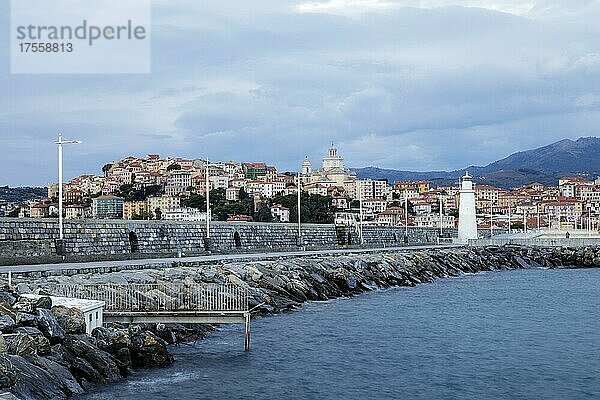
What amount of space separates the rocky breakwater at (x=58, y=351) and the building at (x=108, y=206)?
68.1m

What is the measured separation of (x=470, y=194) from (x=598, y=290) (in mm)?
24444

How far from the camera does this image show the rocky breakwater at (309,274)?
2108cm

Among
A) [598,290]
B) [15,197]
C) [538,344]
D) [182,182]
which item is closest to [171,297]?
[538,344]

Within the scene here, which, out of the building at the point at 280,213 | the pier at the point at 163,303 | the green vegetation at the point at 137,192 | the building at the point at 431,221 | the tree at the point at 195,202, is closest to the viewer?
the pier at the point at 163,303

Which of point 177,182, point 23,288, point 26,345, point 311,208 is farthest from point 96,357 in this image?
point 177,182

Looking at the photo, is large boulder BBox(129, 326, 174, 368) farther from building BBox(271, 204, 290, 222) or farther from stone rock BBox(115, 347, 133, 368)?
building BBox(271, 204, 290, 222)

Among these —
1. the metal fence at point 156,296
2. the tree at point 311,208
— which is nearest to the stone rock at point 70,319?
the metal fence at point 156,296

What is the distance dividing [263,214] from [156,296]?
68.5 metres

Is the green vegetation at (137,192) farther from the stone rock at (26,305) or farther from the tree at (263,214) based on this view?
the stone rock at (26,305)

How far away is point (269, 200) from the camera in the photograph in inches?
3989

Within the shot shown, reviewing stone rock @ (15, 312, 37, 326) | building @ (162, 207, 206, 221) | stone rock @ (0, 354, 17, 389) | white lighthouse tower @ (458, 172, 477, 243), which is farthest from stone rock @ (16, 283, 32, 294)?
building @ (162, 207, 206, 221)

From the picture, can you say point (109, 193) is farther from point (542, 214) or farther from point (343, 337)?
point (343, 337)

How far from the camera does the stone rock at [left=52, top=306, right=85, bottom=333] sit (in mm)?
13942

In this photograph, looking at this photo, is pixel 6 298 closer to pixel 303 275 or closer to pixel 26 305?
pixel 26 305
